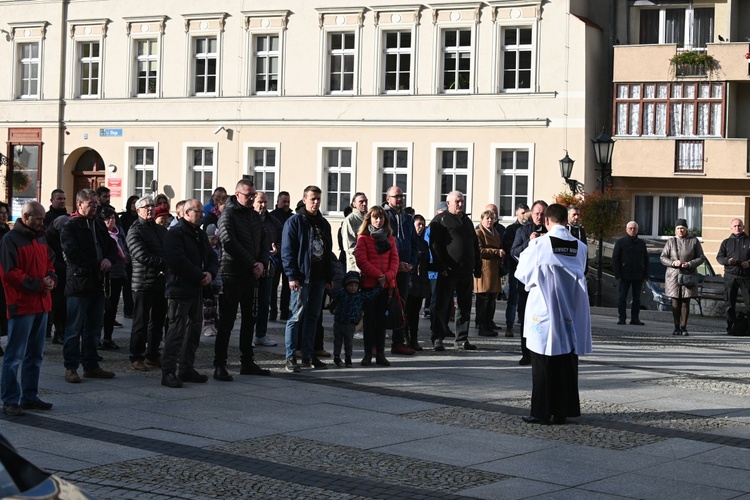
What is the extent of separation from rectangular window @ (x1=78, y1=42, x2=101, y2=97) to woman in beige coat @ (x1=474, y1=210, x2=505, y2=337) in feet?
91.7

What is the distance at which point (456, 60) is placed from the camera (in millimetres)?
38031

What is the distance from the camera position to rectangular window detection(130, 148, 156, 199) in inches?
1693

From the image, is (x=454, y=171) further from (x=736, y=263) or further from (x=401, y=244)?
(x=401, y=244)

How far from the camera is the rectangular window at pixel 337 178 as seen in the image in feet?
131

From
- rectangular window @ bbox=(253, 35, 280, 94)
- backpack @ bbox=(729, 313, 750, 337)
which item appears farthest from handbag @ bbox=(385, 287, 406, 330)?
rectangular window @ bbox=(253, 35, 280, 94)

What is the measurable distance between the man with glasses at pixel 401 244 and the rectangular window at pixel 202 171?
26.0 metres

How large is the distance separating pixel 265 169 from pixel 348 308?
88.2 feet

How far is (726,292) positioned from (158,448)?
14007 millimetres

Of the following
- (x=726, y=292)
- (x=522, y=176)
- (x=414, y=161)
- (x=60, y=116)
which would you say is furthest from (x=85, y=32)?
(x=726, y=292)

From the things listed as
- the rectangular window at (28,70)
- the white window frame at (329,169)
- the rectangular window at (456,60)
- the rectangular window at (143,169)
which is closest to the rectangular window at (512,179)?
the rectangular window at (456,60)

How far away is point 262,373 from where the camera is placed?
13.8 m

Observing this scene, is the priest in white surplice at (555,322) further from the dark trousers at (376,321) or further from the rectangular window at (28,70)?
the rectangular window at (28,70)

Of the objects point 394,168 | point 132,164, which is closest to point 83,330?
point 394,168

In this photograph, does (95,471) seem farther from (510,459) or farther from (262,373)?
(262,373)
